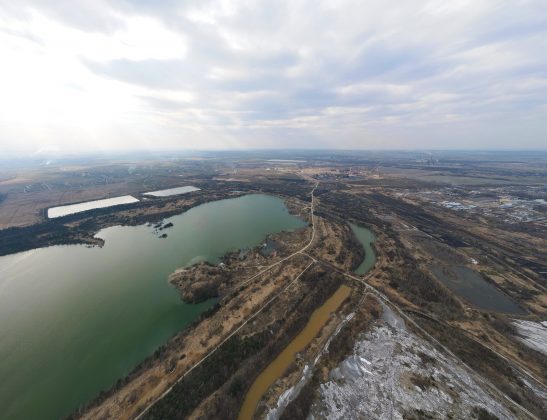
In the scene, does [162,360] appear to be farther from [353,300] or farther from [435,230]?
[435,230]

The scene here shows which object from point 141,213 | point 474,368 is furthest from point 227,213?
point 474,368

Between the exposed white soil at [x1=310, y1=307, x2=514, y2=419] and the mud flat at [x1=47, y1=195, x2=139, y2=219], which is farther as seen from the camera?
the mud flat at [x1=47, y1=195, x2=139, y2=219]

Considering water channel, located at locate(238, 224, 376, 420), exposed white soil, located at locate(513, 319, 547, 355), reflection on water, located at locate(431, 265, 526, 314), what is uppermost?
water channel, located at locate(238, 224, 376, 420)

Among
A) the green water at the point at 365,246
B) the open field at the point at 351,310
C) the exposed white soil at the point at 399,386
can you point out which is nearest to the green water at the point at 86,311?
the open field at the point at 351,310

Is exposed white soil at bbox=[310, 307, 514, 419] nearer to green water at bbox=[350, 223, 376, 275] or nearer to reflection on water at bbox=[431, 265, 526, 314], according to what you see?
reflection on water at bbox=[431, 265, 526, 314]

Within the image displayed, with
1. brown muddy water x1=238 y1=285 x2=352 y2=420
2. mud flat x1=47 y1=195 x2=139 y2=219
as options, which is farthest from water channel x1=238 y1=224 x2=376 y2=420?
mud flat x1=47 y1=195 x2=139 y2=219

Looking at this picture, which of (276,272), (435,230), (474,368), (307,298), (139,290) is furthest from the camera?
(435,230)

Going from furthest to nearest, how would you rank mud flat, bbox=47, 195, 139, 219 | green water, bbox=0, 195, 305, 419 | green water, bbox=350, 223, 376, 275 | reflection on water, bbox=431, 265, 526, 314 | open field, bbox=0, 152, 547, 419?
mud flat, bbox=47, 195, 139, 219, green water, bbox=350, 223, 376, 275, reflection on water, bbox=431, 265, 526, 314, green water, bbox=0, 195, 305, 419, open field, bbox=0, 152, 547, 419
